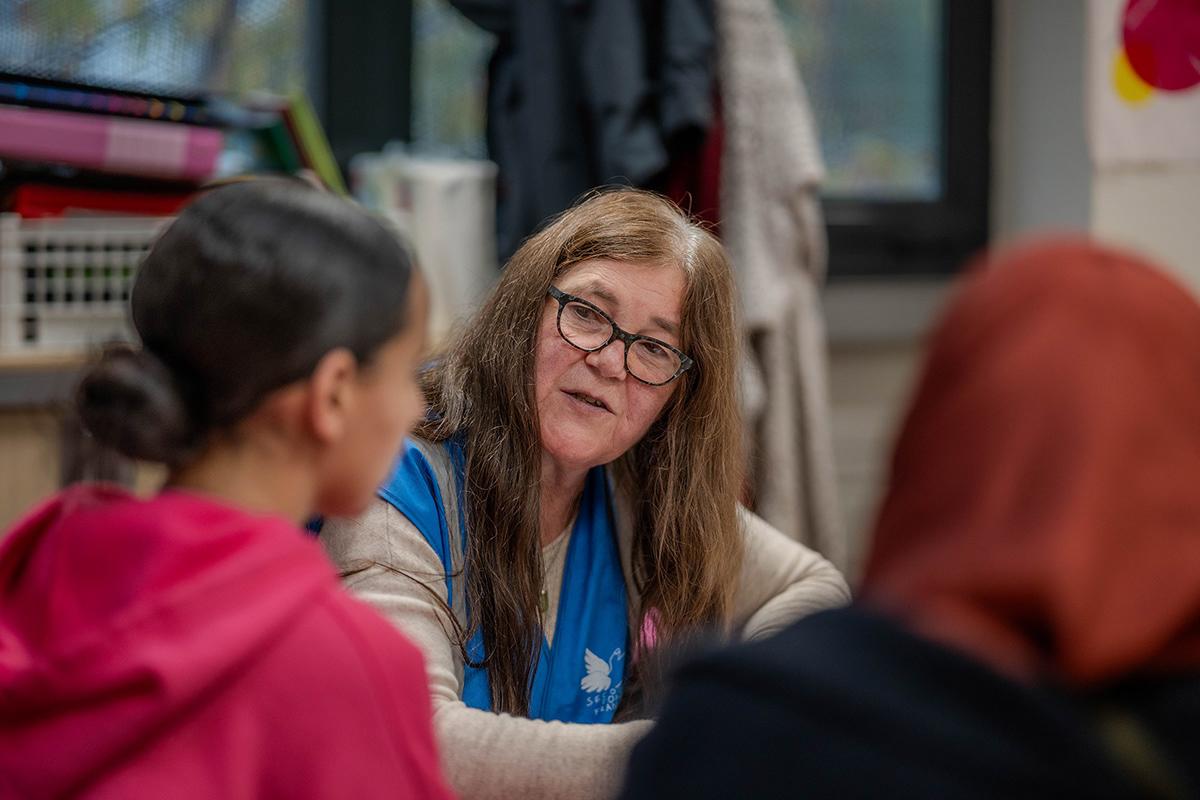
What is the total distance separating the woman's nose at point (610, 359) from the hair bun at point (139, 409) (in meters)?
0.65

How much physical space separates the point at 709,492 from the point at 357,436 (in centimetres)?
74

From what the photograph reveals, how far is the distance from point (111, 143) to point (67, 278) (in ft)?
0.73


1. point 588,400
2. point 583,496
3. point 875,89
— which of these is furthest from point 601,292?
point 875,89

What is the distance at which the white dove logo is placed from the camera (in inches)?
59.5

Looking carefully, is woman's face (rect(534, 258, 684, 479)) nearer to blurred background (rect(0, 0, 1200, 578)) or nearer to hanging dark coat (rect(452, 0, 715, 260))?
blurred background (rect(0, 0, 1200, 578))

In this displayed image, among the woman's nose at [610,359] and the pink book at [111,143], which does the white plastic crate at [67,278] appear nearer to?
the pink book at [111,143]

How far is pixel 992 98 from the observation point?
10.5ft

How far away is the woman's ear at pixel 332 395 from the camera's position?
2.93 feet

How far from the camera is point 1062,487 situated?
2.17 ft

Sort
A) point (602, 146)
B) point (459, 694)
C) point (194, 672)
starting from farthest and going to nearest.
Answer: point (602, 146), point (459, 694), point (194, 672)

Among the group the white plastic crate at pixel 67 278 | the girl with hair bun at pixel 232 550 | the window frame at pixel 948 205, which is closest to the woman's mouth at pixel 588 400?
the girl with hair bun at pixel 232 550

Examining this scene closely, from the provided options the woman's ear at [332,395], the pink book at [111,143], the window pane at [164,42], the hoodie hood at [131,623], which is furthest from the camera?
the window pane at [164,42]

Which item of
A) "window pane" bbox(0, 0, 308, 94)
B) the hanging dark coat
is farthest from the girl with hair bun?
"window pane" bbox(0, 0, 308, 94)

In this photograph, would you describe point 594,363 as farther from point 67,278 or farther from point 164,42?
point 164,42
